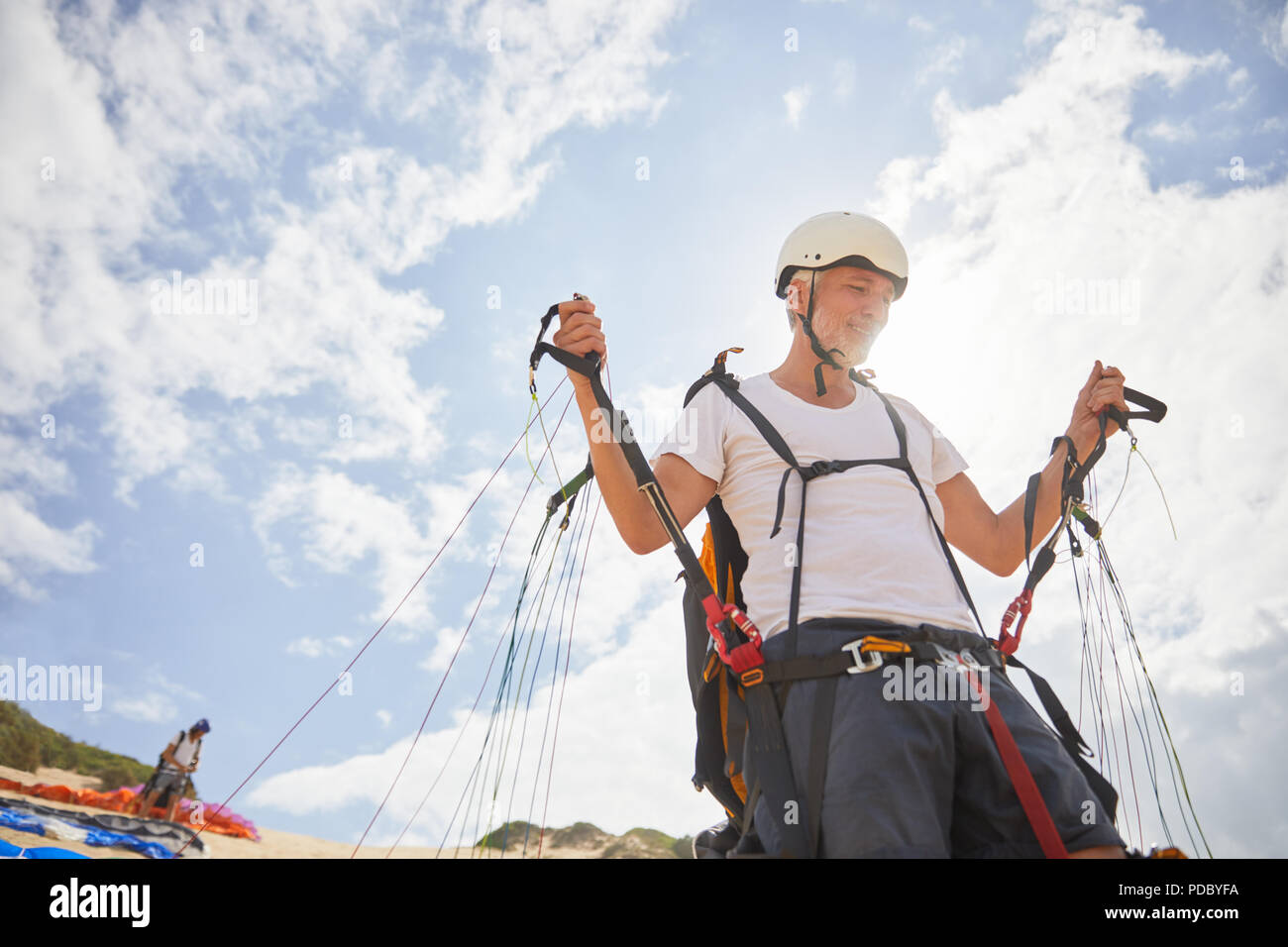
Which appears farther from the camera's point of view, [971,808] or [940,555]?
[940,555]

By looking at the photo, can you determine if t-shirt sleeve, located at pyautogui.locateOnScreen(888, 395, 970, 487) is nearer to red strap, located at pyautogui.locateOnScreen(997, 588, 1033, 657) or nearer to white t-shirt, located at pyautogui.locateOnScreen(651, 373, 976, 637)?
white t-shirt, located at pyautogui.locateOnScreen(651, 373, 976, 637)

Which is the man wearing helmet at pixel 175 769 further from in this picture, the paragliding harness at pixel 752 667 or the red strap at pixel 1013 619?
the red strap at pixel 1013 619

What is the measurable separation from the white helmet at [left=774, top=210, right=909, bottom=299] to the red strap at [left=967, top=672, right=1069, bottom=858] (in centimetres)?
200

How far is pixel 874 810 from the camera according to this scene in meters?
2.31

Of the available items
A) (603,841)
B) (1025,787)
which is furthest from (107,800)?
(1025,787)

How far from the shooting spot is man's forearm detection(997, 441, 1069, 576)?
12.0ft

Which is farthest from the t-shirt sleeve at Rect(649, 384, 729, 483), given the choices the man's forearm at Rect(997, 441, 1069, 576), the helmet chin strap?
the man's forearm at Rect(997, 441, 1069, 576)

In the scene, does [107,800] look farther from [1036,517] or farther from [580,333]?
[1036,517]

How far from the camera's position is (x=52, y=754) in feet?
99.3

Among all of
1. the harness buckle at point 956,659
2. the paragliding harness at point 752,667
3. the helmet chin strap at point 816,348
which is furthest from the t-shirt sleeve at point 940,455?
the harness buckle at point 956,659

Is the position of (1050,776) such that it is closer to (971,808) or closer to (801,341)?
(971,808)

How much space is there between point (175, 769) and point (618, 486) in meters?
18.5
